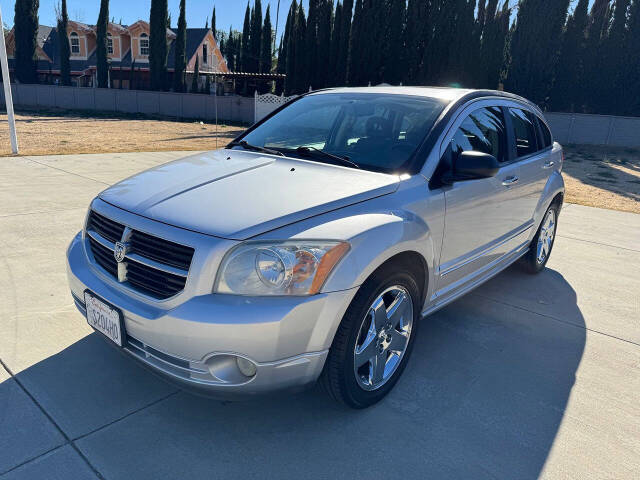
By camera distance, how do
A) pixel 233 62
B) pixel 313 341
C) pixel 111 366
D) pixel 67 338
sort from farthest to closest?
pixel 233 62 → pixel 67 338 → pixel 111 366 → pixel 313 341

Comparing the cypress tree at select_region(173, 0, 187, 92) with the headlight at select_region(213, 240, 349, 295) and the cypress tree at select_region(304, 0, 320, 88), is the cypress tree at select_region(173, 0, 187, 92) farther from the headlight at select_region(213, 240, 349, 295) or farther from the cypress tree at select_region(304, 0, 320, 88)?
the headlight at select_region(213, 240, 349, 295)

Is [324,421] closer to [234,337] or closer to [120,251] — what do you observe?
[234,337]

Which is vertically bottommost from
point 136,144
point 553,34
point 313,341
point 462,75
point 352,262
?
point 136,144

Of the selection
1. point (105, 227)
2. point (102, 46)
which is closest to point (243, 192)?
point (105, 227)

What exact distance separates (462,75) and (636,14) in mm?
6977

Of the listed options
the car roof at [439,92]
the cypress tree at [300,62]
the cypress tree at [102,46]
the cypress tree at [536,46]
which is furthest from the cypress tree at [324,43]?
the car roof at [439,92]

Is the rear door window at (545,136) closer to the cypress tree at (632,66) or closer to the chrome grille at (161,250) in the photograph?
the chrome grille at (161,250)

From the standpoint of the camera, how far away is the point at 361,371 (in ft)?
9.07

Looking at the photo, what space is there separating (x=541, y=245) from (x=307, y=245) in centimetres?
363

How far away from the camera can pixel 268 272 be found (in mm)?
2230

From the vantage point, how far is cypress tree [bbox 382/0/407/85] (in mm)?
24922

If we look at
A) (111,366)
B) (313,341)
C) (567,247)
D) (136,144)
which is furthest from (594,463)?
(136,144)

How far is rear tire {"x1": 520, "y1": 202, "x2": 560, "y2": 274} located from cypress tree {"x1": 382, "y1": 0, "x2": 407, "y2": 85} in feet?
69.6

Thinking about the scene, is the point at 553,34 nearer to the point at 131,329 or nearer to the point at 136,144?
the point at 136,144
